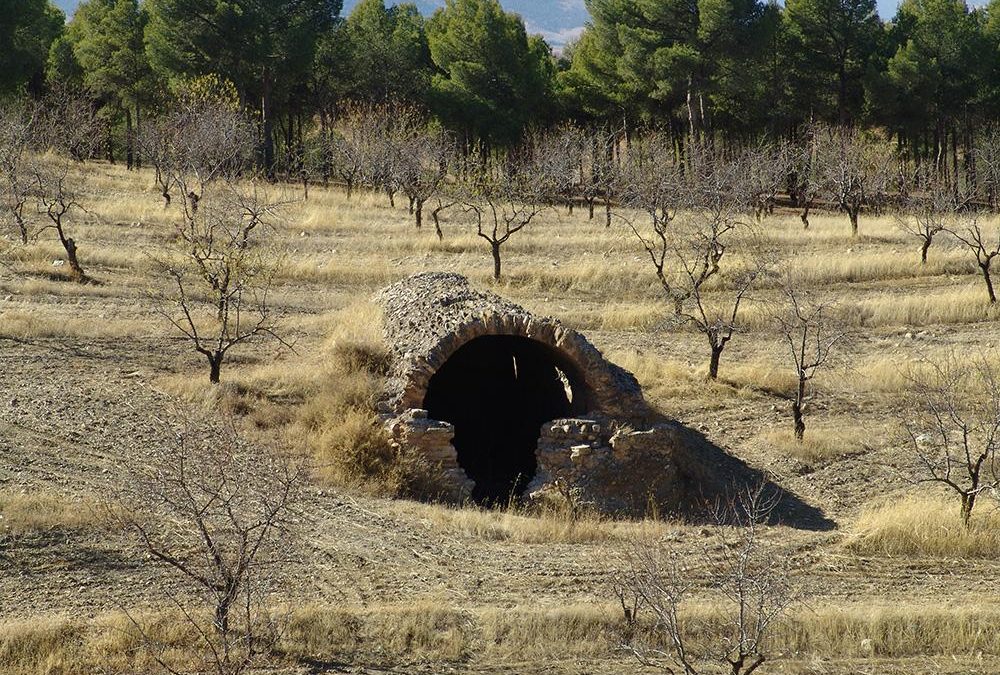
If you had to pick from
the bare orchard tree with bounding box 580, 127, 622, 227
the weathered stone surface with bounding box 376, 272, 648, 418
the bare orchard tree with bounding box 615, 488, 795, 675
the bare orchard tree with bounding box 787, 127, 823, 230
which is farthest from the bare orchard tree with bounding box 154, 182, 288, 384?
the bare orchard tree with bounding box 787, 127, 823, 230

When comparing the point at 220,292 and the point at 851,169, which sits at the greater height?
the point at 851,169

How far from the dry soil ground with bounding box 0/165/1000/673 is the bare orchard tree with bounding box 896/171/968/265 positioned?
0.70 meters

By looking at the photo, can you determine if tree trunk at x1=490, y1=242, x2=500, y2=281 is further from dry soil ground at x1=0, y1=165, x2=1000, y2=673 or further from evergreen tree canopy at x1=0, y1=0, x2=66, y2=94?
evergreen tree canopy at x1=0, y1=0, x2=66, y2=94

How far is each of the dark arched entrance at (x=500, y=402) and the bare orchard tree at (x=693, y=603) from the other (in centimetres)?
475

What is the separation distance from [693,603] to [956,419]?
533 cm

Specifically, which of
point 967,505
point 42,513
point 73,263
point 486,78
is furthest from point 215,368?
point 486,78

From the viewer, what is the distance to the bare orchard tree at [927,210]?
32.0 m

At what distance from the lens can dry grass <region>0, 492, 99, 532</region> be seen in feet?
41.9

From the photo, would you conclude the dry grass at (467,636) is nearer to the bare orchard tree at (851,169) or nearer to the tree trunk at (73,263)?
the tree trunk at (73,263)

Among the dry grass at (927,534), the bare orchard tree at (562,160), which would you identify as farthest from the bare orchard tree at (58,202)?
the dry grass at (927,534)

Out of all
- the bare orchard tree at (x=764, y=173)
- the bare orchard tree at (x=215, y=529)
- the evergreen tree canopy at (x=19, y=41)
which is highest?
the evergreen tree canopy at (x=19, y=41)

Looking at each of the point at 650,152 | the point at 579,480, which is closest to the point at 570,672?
the point at 579,480

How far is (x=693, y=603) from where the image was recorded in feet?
40.6

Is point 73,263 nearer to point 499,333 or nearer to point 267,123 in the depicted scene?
point 499,333
